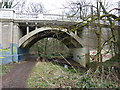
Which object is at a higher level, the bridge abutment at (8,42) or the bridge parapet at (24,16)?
the bridge parapet at (24,16)

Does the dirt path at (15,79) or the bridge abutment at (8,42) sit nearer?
the dirt path at (15,79)

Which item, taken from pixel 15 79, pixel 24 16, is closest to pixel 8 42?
pixel 24 16

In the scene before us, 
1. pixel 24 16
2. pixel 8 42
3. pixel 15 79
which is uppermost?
pixel 24 16

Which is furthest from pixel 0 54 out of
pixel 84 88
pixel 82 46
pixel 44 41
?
pixel 44 41

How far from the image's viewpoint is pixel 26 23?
10625mm

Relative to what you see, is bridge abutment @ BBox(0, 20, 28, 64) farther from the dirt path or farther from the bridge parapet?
the dirt path

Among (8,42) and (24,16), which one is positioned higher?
(24,16)

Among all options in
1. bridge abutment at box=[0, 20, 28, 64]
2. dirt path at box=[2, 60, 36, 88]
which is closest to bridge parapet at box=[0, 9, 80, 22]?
bridge abutment at box=[0, 20, 28, 64]

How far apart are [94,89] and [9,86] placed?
12.0 ft

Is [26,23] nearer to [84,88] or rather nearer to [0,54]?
[0,54]

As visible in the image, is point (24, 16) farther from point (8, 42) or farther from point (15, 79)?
point (15, 79)

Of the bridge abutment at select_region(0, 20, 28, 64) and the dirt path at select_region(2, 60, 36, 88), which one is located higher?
the bridge abutment at select_region(0, 20, 28, 64)

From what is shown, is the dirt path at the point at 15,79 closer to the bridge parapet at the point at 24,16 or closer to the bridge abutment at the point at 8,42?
the bridge abutment at the point at 8,42

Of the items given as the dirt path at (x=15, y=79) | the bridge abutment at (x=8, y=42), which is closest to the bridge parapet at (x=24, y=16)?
the bridge abutment at (x=8, y=42)
